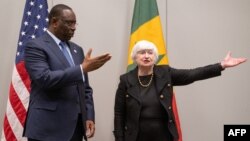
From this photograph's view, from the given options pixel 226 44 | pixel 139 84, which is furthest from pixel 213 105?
pixel 139 84

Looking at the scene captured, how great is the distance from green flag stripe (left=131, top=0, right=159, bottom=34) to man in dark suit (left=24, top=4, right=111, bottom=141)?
1250mm

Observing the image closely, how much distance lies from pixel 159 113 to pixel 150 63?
35 cm

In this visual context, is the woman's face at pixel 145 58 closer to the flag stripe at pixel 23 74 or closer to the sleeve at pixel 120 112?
the sleeve at pixel 120 112

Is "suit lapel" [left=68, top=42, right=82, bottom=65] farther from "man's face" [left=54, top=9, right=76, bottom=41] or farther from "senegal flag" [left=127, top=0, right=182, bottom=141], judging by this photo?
"senegal flag" [left=127, top=0, right=182, bottom=141]

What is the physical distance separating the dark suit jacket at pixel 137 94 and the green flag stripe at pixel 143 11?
0.81 metres

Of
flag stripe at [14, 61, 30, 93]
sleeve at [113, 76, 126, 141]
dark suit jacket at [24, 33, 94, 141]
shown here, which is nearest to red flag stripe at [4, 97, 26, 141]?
flag stripe at [14, 61, 30, 93]

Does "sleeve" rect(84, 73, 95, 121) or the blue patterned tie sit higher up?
the blue patterned tie

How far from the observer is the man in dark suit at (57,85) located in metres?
1.74

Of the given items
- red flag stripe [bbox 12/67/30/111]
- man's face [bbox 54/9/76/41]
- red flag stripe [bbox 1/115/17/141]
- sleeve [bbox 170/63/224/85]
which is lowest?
red flag stripe [bbox 1/115/17/141]

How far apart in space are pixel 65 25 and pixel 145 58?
670mm

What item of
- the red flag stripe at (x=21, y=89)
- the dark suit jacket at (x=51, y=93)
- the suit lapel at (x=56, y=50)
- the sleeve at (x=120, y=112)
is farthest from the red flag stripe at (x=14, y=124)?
the suit lapel at (x=56, y=50)

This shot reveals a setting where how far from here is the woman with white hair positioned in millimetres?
2227

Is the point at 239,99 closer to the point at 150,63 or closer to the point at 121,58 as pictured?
the point at 121,58

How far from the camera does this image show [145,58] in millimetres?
2346
